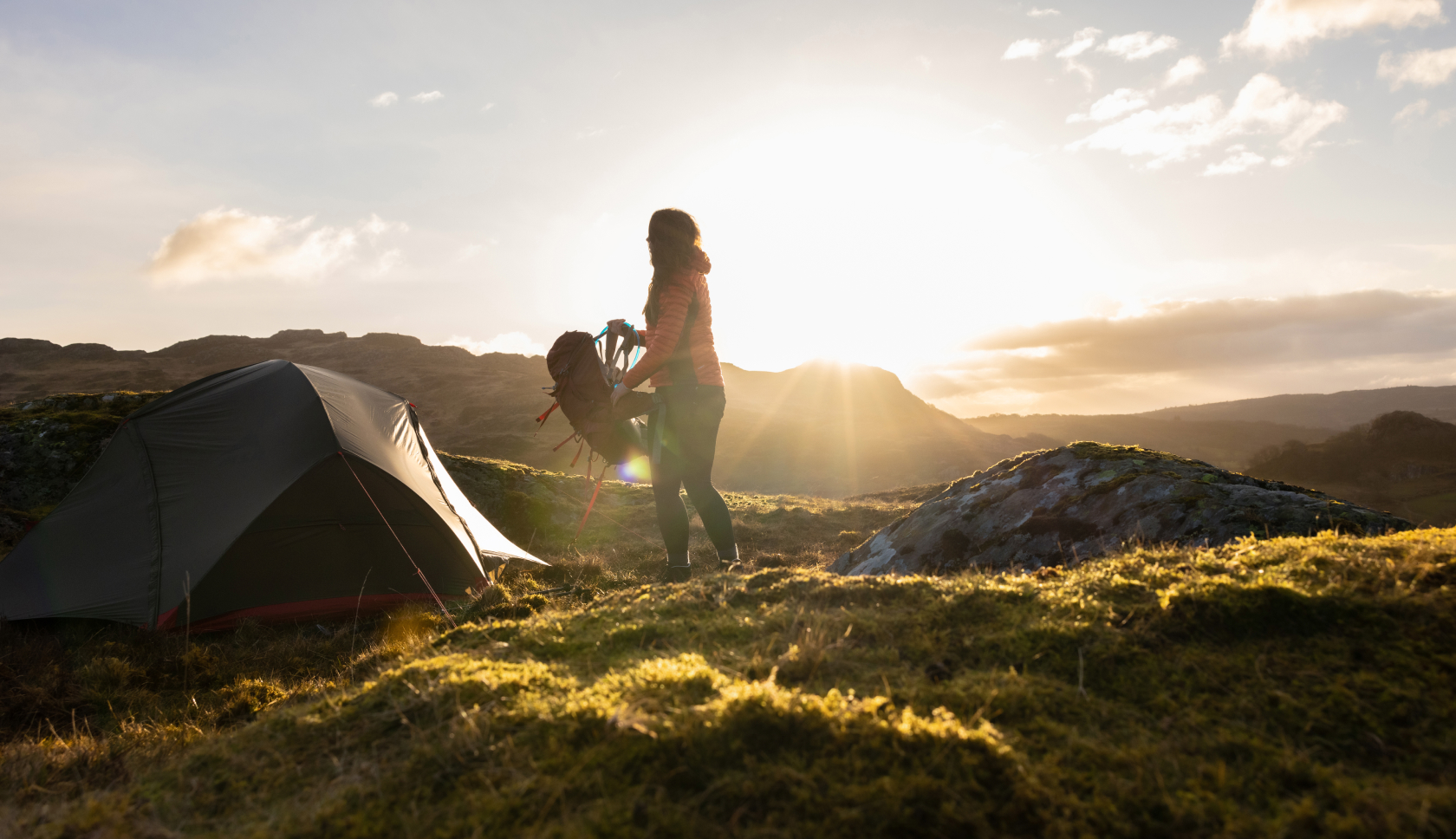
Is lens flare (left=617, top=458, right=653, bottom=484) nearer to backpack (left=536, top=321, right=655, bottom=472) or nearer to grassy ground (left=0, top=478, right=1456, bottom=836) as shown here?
backpack (left=536, top=321, right=655, bottom=472)

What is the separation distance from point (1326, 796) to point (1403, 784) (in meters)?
0.25

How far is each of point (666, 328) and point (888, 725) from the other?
4.26 meters

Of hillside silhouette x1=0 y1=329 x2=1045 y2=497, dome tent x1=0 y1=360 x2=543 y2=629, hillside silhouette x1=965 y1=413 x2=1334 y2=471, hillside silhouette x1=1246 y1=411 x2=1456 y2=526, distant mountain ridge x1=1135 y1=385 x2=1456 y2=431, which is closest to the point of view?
dome tent x1=0 y1=360 x2=543 y2=629

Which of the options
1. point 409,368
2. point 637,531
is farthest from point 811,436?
point 409,368

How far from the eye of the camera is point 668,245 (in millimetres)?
5863

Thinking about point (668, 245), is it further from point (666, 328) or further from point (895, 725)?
point (895, 725)

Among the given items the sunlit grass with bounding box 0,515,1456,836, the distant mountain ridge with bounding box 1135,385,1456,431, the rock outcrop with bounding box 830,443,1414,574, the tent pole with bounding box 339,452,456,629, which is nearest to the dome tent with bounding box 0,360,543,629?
the tent pole with bounding box 339,452,456,629

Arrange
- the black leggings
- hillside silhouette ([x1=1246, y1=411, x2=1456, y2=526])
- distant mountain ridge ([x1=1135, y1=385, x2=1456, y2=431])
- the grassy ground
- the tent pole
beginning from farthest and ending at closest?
1. distant mountain ridge ([x1=1135, y1=385, x2=1456, y2=431])
2. hillside silhouette ([x1=1246, y1=411, x2=1456, y2=526])
3. the tent pole
4. the black leggings
5. the grassy ground

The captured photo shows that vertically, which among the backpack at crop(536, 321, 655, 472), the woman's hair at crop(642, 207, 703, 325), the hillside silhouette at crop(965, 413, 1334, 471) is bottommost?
the hillside silhouette at crop(965, 413, 1334, 471)

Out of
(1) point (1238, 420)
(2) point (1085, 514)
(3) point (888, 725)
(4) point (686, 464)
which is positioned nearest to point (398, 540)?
(4) point (686, 464)

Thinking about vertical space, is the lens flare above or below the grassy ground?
above

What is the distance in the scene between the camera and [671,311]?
19.1 feet

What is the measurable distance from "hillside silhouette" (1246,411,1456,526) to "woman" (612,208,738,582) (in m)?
18.6

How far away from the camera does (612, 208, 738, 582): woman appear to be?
5.86 meters
